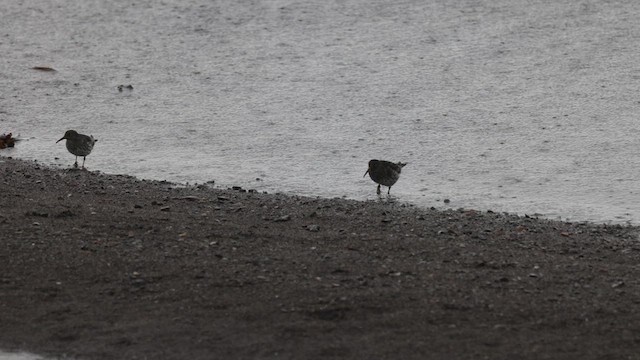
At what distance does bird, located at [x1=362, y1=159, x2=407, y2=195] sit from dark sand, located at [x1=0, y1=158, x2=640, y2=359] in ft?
1.54

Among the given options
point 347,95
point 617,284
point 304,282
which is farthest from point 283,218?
point 347,95

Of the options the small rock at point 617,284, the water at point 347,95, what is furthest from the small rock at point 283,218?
the small rock at point 617,284

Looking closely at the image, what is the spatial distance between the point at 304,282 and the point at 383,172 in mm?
2402

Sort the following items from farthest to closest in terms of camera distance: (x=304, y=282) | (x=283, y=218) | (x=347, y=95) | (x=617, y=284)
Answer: (x=347, y=95)
(x=283, y=218)
(x=617, y=284)
(x=304, y=282)

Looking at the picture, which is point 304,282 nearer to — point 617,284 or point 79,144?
point 617,284

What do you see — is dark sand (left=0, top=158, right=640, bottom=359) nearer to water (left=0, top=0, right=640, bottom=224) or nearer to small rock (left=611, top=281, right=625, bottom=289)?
small rock (left=611, top=281, right=625, bottom=289)

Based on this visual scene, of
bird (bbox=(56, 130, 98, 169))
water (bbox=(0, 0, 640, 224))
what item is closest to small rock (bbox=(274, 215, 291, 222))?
water (bbox=(0, 0, 640, 224))

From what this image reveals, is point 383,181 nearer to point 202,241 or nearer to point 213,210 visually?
point 213,210

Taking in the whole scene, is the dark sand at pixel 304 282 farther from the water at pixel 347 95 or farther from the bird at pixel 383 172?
the water at pixel 347 95

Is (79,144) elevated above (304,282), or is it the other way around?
(79,144)

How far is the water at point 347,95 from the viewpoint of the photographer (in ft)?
27.1

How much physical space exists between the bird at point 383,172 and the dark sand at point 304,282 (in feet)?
1.54

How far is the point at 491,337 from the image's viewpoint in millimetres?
4781

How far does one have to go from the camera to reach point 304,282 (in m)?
5.40
